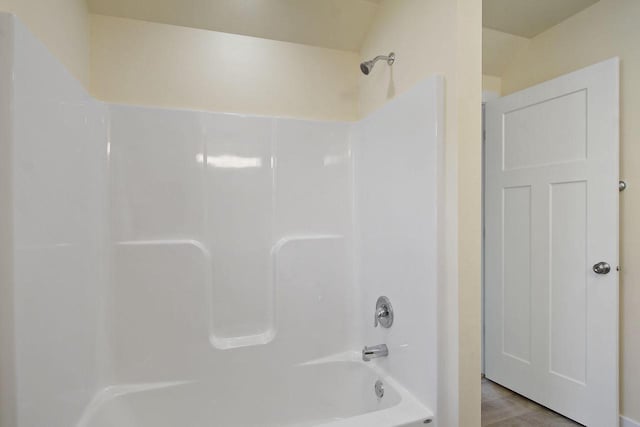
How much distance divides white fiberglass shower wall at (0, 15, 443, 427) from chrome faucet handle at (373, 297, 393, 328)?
0.05m

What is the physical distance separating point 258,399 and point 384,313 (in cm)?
82

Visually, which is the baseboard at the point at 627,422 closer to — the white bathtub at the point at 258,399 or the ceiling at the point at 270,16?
the white bathtub at the point at 258,399

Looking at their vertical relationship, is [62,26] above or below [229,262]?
above

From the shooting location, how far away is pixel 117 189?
1.62 metres

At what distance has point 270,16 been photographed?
178 cm

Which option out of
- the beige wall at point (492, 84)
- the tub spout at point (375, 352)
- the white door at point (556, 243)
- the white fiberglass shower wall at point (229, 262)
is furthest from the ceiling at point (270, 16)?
the tub spout at point (375, 352)

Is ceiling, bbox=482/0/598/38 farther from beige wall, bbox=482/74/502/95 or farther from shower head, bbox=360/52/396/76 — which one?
shower head, bbox=360/52/396/76

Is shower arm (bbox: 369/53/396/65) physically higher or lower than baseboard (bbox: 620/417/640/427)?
higher

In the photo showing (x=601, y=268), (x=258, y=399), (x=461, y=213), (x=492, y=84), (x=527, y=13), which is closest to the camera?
(x=461, y=213)

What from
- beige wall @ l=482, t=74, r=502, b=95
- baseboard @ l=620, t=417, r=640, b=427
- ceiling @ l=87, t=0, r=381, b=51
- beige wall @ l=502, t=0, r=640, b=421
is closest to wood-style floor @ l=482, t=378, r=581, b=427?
baseboard @ l=620, t=417, r=640, b=427

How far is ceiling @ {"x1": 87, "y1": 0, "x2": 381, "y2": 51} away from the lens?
1635mm

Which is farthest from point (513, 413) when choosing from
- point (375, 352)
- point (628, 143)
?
point (628, 143)

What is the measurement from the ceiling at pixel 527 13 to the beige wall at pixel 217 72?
2.99ft

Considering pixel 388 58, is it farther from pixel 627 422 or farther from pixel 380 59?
pixel 627 422
